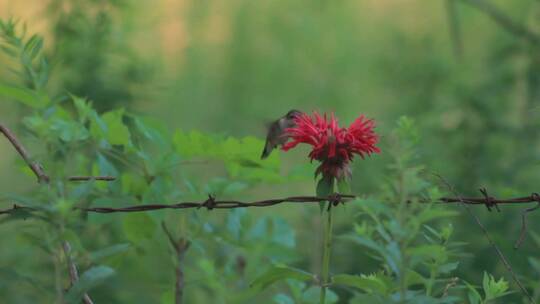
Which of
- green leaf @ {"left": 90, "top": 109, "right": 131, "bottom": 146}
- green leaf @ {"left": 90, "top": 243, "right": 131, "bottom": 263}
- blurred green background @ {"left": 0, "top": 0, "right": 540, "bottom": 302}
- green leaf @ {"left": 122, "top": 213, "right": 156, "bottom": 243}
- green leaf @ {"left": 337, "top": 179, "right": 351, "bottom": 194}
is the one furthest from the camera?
blurred green background @ {"left": 0, "top": 0, "right": 540, "bottom": 302}

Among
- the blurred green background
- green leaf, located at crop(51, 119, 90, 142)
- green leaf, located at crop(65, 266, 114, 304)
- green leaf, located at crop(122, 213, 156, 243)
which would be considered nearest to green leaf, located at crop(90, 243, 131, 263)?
green leaf, located at crop(65, 266, 114, 304)

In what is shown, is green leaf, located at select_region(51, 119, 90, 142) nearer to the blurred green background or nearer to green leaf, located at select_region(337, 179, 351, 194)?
green leaf, located at select_region(337, 179, 351, 194)

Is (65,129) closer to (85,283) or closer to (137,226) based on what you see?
(85,283)

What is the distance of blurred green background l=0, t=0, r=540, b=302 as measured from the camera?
4.75 metres

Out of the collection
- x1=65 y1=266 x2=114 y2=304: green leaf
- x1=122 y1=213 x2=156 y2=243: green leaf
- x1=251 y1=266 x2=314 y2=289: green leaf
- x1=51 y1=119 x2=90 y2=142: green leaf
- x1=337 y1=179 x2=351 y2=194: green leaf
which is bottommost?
x1=65 y1=266 x2=114 y2=304: green leaf

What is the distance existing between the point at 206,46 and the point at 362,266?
5.11 m

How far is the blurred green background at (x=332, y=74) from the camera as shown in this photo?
4750 millimetres

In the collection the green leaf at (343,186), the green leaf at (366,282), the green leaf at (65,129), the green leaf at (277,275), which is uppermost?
the green leaf at (65,129)

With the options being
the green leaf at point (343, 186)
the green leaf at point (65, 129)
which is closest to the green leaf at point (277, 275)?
the green leaf at point (343, 186)

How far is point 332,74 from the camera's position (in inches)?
323

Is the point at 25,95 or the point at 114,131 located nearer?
the point at 25,95

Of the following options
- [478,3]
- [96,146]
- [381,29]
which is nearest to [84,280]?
[96,146]

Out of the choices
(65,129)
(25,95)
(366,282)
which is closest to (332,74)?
(25,95)

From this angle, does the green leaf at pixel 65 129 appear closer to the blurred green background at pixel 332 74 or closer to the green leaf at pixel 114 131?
the green leaf at pixel 114 131
